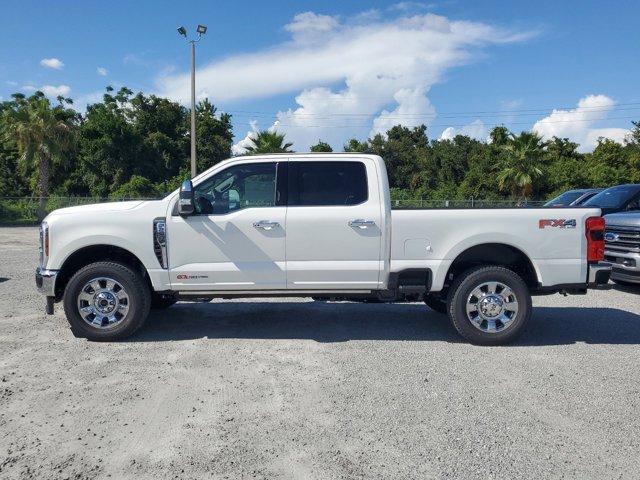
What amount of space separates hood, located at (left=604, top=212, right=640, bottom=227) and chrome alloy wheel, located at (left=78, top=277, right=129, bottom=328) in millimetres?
7739

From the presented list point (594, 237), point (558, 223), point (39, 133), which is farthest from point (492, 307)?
point (39, 133)

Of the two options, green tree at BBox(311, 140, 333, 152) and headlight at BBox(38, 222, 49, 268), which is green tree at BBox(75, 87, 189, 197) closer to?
green tree at BBox(311, 140, 333, 152)

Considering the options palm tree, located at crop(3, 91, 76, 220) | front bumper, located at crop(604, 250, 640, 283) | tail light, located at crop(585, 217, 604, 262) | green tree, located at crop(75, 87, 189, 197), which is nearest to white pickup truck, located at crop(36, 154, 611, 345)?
tail light, located at crop(585, 217, 604, 262)

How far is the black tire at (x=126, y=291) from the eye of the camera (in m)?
5.73

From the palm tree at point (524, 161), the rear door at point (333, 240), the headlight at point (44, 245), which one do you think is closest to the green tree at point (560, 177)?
the palm tree at point (524, 161)

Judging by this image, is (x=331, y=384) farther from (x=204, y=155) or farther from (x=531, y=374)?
(x=204, y=155)

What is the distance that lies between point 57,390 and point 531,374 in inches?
165

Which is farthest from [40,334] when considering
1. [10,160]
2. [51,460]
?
[10,160]

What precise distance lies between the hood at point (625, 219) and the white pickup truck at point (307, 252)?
339 centimetres

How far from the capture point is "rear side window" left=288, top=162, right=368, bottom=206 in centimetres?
586

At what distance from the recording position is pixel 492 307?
19.0 ft

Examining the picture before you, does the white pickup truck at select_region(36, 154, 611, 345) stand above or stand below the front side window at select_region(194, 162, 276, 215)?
below

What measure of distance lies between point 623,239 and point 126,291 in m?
7.75

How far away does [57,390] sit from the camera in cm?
443
